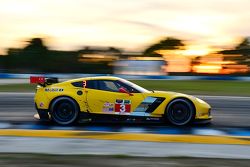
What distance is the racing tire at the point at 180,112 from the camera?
1008cm

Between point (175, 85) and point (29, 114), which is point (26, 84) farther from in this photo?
point (29, 114)


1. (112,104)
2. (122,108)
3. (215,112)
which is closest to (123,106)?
(122,108)

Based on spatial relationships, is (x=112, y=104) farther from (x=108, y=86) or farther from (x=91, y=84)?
(x=91, y=84)

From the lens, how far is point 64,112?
33.7 feet

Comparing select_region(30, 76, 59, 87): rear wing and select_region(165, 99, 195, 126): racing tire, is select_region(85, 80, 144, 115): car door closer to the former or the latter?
select_region(165, 99, 195, 126): racing tire

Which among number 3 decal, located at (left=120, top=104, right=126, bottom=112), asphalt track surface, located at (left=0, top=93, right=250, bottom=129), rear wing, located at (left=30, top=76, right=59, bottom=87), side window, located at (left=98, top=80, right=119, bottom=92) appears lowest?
asphalt track surface, located at (left=0, top=93, right=250, bottom=129)

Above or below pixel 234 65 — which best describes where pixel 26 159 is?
below

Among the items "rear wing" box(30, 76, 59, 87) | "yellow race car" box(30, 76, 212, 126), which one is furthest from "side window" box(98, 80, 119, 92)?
"rear wing" box(30, 76, 59, 87)

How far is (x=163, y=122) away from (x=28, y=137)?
3304 mm

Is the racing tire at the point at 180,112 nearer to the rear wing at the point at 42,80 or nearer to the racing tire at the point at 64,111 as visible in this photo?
the racing tire at the point at 64,111

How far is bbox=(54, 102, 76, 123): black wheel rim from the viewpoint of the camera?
10242 millimetres

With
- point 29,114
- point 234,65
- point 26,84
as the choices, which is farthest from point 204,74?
point 29,114

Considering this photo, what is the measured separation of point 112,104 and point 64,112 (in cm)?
108

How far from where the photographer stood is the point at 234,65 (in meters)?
31.6
